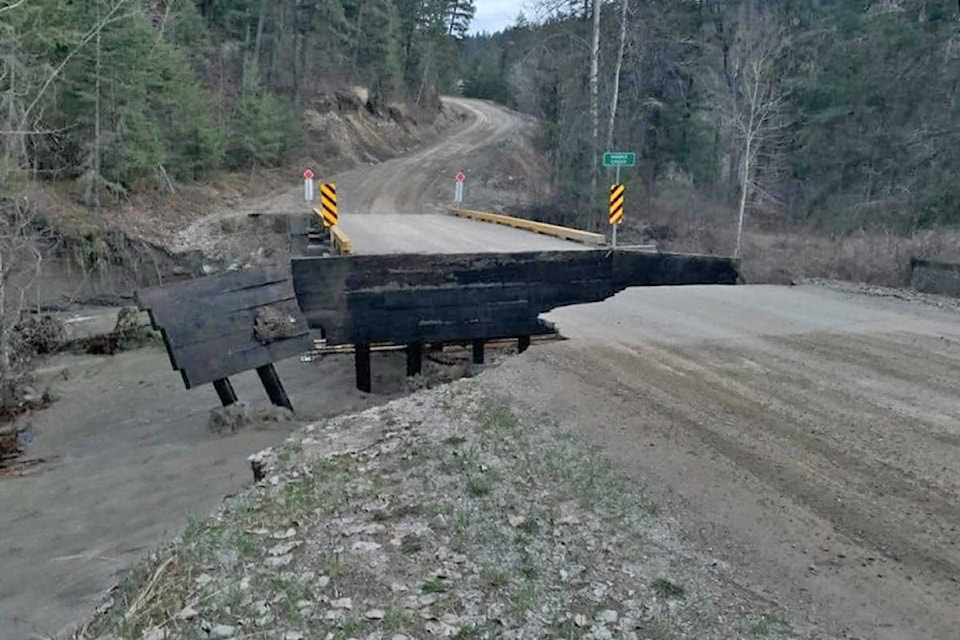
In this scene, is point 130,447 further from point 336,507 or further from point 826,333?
point 826,333

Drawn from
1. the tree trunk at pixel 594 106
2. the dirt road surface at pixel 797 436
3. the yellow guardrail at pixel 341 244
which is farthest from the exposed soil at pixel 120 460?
the tree trunk at pixel 594 106

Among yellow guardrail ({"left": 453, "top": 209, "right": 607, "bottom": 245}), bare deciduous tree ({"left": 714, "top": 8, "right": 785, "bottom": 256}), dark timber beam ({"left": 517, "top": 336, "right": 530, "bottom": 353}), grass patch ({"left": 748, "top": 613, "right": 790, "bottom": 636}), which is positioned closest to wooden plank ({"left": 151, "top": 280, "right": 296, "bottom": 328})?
dark timber beam ({"left": 517, "top": 336, "right": 530, "bottom": 353})

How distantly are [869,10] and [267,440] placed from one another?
27394 mm

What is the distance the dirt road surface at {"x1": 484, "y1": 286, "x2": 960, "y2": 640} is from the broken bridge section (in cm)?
280

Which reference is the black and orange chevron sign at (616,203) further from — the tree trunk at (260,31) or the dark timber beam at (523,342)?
the tree trunk at (260,31)

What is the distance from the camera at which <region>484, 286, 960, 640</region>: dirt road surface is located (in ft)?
13.2

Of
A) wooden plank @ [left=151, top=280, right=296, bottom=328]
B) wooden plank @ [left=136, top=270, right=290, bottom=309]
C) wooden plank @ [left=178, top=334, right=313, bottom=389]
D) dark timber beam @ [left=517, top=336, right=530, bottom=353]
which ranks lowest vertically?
dark timber beam @ [left=517, top=336, right=530, bottom=353]

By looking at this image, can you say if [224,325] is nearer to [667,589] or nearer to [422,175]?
[667,589]

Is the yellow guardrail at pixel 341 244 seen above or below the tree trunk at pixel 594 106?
below

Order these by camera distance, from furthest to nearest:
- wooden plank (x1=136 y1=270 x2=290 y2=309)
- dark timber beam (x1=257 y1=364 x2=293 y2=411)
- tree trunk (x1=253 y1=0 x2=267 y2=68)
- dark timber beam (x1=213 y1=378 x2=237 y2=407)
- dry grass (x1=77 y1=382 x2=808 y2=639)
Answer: tree trunk (x1=253 y1=0 x2=267 y2=68), dark timber beam (x1=257 y1=364 x2=293 y2=411), dark timber beam (x1=213 y1=378 x2=237 y2=407), wooden plank (x1=136 y1=270 x2=290 y2=309), dry grass (x1=77 y1=382 x2=808 y2=639)

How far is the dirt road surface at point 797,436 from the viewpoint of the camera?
4026mm

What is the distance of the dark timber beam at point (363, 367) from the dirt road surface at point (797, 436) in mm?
3894

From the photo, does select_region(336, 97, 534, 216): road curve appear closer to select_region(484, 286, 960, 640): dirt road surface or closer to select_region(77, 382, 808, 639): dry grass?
select_region(484, 286, 960, 640): dirt road surface

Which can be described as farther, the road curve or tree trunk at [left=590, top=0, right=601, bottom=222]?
the road curve
